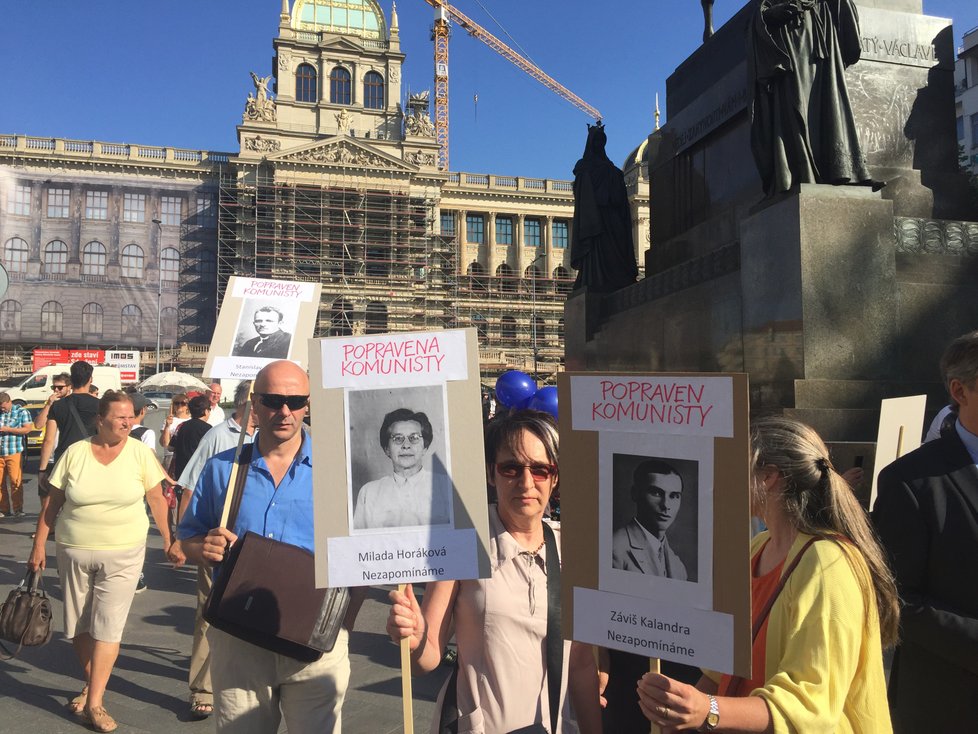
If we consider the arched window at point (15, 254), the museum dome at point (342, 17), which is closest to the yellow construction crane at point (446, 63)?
the museum dome at point (342, 17)

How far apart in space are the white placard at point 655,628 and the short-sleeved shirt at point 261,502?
134cm

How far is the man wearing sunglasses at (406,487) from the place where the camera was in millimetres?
2184

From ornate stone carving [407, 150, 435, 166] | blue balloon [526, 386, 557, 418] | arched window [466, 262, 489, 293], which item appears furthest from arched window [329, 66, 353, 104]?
blue balloon [526, 386, 557, 418]

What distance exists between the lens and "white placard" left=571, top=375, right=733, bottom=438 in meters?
1.69

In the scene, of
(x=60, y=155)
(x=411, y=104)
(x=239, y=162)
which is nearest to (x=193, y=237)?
(x=239, y=162)

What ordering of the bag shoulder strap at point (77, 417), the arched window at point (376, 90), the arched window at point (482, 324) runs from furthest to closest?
the arched window at point (376, 90) → the arched window at point (482, 324) → the bag shoulder strap at point (77, 417)

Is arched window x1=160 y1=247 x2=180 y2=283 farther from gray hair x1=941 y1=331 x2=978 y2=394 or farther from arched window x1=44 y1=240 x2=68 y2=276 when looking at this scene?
gray hair x1=941 y1=331 x2=978 y2=394

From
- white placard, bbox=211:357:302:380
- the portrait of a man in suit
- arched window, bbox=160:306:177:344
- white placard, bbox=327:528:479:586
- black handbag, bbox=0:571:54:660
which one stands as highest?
arched window, bbox=160:306:177:344

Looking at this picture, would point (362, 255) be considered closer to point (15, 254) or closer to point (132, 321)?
point (132, 321)

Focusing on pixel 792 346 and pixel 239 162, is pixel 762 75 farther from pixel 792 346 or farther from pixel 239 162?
pixel 239 162

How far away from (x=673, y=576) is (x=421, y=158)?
187 feet

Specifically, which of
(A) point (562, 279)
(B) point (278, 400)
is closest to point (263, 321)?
(B) point (278, 400)

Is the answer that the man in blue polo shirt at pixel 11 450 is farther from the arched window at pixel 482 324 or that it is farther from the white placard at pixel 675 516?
the arched window at pixel 482 324

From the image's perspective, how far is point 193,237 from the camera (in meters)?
51.0
